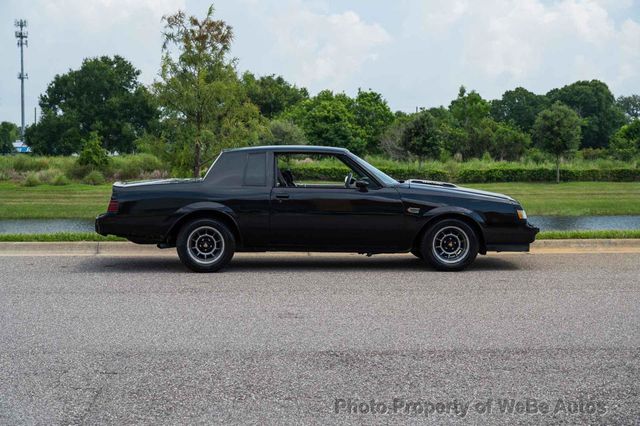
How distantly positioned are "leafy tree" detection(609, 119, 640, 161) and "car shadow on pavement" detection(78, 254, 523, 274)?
36.4m

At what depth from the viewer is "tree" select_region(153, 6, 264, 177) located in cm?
1778

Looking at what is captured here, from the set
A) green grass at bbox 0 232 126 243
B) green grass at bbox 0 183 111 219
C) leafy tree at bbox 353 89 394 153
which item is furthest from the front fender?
leafy tree at bbox 353 89 394 153

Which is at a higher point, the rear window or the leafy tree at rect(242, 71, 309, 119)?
the leafy tree at rect(242, 71, 309, 119)

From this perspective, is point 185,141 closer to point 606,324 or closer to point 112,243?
point 112,243

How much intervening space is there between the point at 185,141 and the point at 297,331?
40.8ft

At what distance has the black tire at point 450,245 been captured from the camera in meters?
9.48

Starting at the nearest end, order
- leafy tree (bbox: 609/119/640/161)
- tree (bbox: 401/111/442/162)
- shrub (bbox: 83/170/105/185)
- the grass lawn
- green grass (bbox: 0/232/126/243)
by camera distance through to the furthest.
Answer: green grass (bbox: 0/232/126/243), the grass lawn, shrub (bbox: 83/170/105/185), tree (bbox: 401/111/442/162), leafy tree (bbox: 609/119/640/161)

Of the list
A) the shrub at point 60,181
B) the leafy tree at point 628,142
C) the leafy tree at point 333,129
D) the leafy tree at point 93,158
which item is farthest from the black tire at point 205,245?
the leafy tree at point 333,129

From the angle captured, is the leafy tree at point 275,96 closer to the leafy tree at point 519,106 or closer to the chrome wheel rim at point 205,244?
the leafy tree at point 519,106

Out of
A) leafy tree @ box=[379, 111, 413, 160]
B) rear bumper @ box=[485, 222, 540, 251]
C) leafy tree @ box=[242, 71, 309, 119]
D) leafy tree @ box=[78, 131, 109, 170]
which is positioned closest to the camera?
rear bumper @ box=[485, 222, 540, 251]

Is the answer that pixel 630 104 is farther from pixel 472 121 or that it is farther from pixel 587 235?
pixel 587 235

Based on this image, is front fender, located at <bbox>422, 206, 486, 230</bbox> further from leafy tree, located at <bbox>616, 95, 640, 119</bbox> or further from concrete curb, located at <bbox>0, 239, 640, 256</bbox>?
leafy tree, located at <bbox>616, 95, 640, 119</bbox>

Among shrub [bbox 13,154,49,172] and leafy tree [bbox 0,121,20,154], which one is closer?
shrub [bbox 13,154,49,172]

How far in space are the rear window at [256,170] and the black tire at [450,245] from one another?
2191 millimetres
